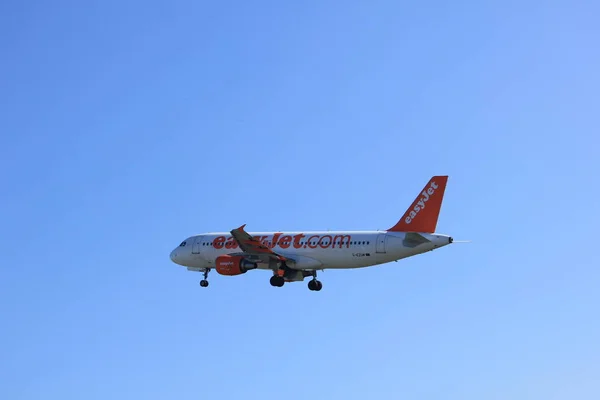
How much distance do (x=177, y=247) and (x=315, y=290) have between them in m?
11.7

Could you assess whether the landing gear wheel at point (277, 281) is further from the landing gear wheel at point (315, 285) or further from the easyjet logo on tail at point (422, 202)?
the easyjet logo on tail at point (422, 202)

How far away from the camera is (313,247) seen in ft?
230

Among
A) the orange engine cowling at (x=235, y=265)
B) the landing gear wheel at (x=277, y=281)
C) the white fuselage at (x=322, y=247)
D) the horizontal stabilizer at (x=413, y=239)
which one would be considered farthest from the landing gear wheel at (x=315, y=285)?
the horizontal stabilizer at (x=413, y=239)

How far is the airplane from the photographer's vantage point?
217 feet

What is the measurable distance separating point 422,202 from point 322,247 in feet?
24.5

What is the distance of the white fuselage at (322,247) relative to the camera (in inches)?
2598

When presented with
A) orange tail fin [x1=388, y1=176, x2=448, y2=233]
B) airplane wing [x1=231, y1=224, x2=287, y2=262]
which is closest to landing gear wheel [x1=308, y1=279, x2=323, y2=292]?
airplane wing [x1=231, y1=224, x2=287, y2=262]

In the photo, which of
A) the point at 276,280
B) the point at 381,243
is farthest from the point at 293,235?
the point at 381,243

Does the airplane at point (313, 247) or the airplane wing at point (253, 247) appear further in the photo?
the airplane wing at point (253, 247)

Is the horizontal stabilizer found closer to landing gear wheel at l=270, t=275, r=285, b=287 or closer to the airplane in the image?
the airplane

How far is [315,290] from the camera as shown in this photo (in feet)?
241

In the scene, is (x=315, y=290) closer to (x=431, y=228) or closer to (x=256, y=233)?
(x=256, y=233)

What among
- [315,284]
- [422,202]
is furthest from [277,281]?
[422,202]

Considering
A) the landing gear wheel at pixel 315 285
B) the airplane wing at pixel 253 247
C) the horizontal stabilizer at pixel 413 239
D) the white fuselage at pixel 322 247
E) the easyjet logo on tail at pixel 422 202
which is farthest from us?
the landing gear wheel at pixel 315 285
